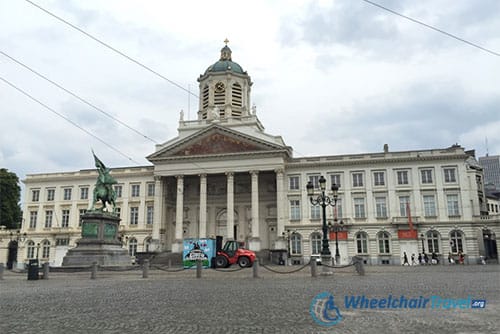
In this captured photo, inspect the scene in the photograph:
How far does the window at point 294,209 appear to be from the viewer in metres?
55.2

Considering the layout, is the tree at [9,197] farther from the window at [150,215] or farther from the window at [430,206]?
the window at [430,206]

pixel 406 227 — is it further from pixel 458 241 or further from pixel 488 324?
pixel 488 324

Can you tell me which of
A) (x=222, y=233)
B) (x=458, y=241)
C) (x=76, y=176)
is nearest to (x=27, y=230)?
(x=76, y=176)

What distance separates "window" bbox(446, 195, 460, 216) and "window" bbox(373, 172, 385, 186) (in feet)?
24.8

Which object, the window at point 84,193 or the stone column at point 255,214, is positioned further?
the window at point 84,193

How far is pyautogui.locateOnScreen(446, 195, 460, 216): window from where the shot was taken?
51312 mm

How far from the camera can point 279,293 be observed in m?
13.8

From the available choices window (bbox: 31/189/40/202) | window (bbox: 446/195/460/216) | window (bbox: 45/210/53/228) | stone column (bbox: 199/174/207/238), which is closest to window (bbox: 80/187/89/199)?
window (bbox: 45/210/53/228)

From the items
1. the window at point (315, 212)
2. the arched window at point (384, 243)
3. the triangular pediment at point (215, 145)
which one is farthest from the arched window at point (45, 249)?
the arched window at point (384, 243)

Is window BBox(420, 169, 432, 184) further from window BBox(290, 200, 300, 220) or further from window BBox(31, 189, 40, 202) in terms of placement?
window BBox(31, 189, 40, 202)

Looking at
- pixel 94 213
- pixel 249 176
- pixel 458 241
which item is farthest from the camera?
pixel 249 176

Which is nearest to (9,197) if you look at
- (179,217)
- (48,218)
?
(48,218)

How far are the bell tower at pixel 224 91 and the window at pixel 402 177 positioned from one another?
2283 cm

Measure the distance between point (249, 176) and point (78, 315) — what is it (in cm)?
4905
